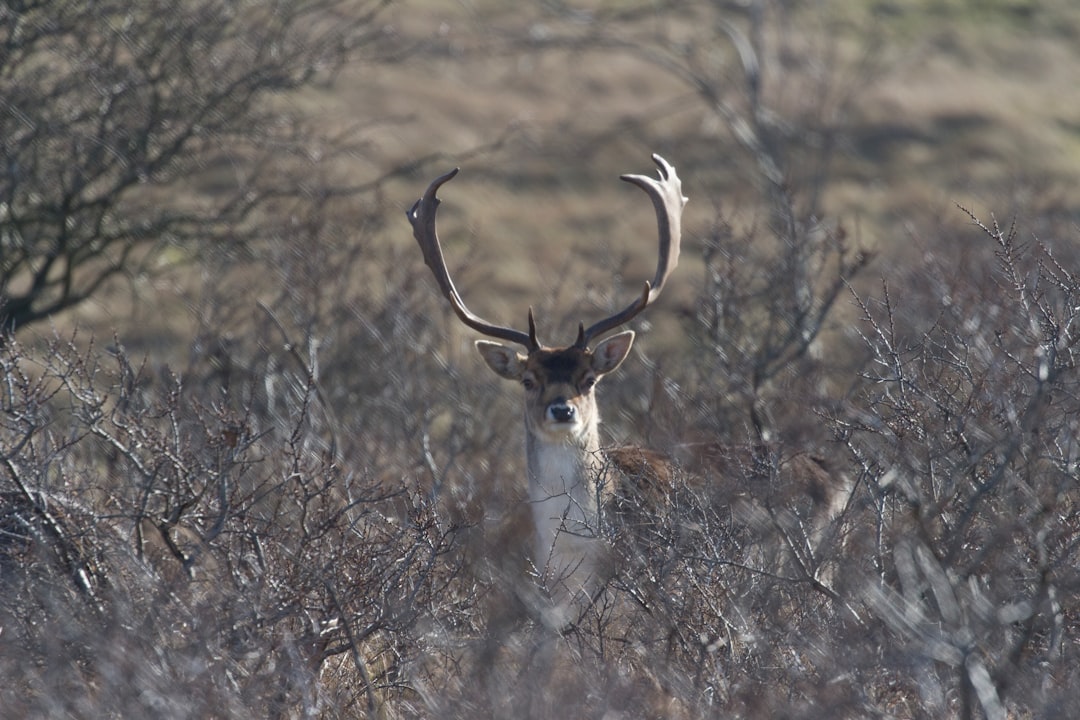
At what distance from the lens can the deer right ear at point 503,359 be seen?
9.32 meters

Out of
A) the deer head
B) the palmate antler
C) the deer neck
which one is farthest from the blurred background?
the palmate antler

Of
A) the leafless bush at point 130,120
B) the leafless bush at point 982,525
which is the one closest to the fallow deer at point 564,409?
the leafless bush at point 982,525

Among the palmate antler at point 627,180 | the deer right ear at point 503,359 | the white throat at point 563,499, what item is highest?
the palmate antler at point 627,180

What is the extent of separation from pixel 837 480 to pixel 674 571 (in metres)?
2.12

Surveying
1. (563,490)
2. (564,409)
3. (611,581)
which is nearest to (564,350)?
(564,409)

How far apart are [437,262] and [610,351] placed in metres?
1.22

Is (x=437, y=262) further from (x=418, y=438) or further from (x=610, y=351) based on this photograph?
(x=418, y=438)

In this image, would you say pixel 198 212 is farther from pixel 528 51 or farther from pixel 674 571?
pixel 528 51

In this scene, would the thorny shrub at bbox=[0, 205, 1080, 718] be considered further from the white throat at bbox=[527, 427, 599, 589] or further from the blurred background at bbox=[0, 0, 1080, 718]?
the white throat at bbox=[527, 427, 599, 589]

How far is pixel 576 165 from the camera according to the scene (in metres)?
29.5

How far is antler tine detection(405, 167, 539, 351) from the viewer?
9.23 m

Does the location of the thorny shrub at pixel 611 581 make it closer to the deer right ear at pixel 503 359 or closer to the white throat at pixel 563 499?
the white throat at pixel 563 499

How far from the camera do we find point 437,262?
9547mm

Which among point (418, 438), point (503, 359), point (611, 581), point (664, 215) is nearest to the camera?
point (611, 581)
